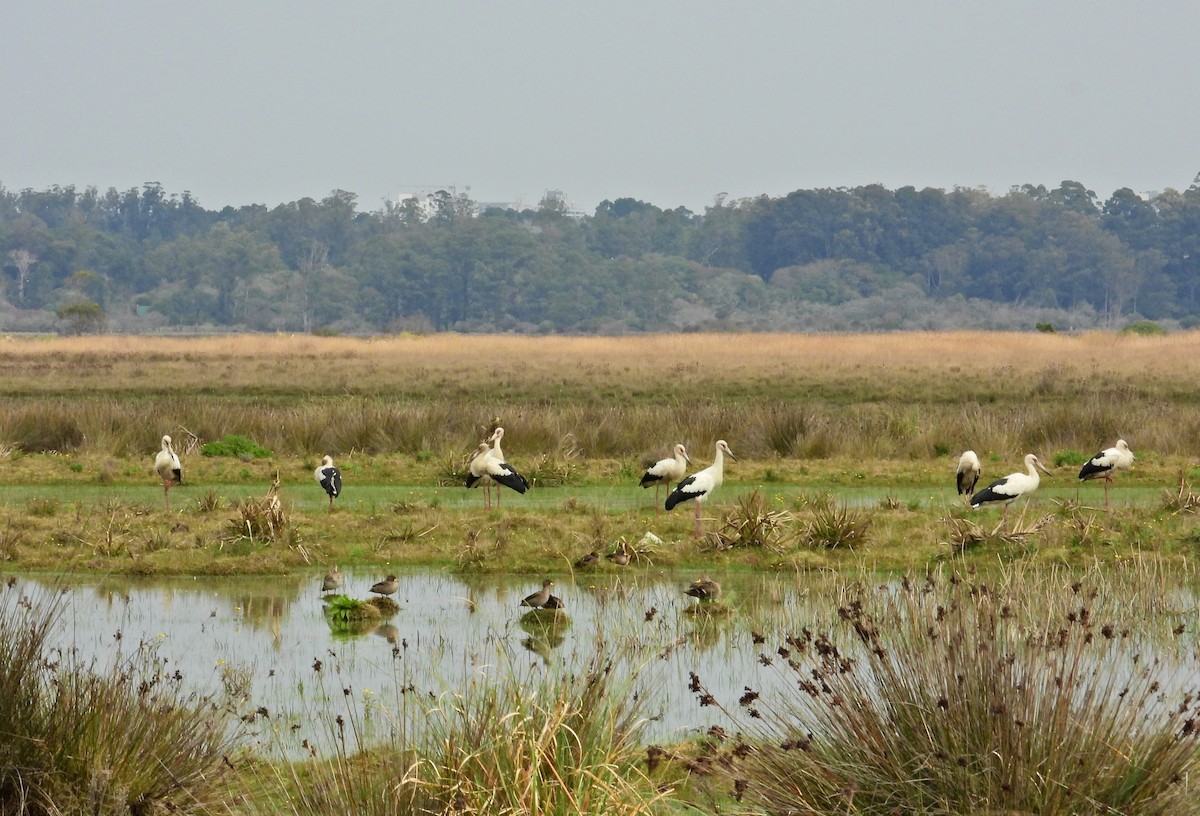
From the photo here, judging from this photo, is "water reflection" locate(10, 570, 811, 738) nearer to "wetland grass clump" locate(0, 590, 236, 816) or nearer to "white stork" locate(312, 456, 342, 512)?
"wetland grass clump" locate(0, 590, 236, 816)

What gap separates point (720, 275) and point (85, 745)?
140138 millimetres

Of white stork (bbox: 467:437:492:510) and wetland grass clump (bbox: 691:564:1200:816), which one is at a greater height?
wetland grass clump (bbox: 691:564:1200:816)

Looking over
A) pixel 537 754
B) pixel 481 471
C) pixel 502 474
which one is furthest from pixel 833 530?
pixel 537 754

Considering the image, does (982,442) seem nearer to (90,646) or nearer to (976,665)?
(90,646)

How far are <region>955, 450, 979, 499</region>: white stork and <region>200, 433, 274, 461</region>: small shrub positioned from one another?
11.3 m

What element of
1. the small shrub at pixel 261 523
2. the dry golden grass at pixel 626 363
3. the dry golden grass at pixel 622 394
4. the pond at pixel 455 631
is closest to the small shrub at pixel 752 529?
the pond at pixel 455 631

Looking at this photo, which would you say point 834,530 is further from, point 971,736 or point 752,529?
point 971,736

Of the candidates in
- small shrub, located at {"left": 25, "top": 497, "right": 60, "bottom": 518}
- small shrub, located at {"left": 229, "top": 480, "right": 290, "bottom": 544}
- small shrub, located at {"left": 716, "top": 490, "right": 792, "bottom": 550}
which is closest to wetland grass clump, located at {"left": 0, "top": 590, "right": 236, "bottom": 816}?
small shrub, located at {"left": 229, "top": 480, "right": 290, "bottom": 544}

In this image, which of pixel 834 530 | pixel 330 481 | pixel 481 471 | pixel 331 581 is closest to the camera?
pixel 331 581

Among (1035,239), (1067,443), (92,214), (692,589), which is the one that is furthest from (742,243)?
(692,589)

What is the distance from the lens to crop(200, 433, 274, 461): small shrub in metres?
24.8

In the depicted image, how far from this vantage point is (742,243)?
16012 cm

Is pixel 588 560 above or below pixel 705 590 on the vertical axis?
below

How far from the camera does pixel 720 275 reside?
14588 centimetres
